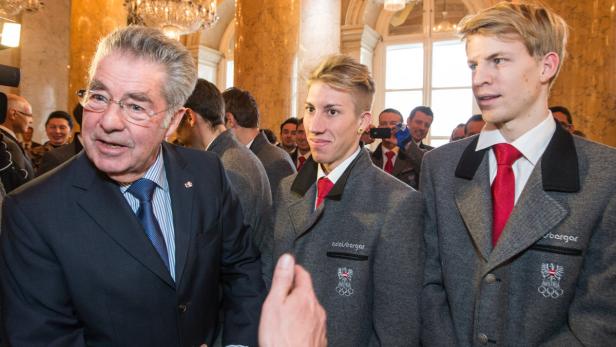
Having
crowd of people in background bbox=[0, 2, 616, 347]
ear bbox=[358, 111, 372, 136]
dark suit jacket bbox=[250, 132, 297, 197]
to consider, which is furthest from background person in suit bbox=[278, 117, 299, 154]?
crowd of people in background bbox=[0, 2, 616, 347]

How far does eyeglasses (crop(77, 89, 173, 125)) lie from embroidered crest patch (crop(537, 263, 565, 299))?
1300 mm

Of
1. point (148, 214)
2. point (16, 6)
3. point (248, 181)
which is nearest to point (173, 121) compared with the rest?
point (148, 214)

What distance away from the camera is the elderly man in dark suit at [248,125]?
3582 mm

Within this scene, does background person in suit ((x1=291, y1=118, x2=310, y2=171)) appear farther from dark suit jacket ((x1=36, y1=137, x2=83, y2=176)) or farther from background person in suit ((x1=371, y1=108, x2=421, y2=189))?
dark suit jacket ((x1=36, y1=137, x2=83, y2=176))

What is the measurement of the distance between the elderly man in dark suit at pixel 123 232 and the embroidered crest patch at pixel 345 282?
0.32 m

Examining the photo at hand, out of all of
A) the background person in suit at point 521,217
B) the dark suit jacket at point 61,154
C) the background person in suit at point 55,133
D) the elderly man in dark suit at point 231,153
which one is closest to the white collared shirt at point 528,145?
the background person in suit at point 521,217

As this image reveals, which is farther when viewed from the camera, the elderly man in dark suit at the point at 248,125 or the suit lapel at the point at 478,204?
the elderly man in dark suit at the point at 248,125

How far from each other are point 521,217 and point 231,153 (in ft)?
5.44

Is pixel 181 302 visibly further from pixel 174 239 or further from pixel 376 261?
pixel 376 261

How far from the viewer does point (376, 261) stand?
1.81 metres

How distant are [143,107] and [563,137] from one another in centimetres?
134

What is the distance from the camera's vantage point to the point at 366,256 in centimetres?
181

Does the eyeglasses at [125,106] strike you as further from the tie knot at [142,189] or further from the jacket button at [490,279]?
the jacket button at [490,279]

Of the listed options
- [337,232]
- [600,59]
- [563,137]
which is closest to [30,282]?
[337,232]
